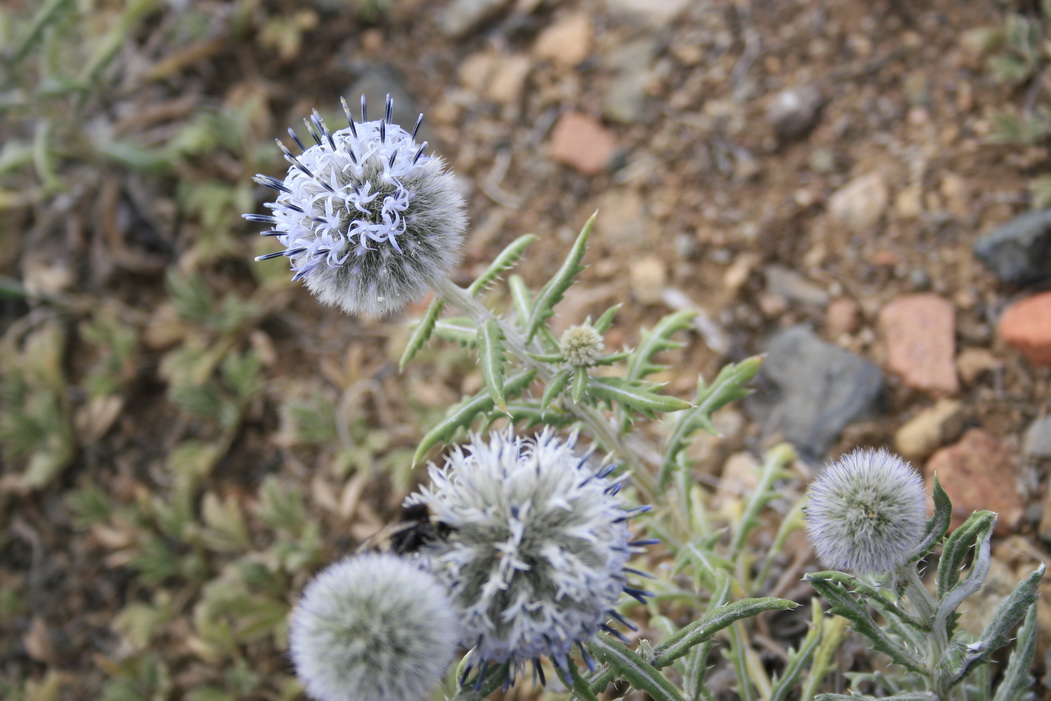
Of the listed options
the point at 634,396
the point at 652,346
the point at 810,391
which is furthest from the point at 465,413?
the point at 810,391

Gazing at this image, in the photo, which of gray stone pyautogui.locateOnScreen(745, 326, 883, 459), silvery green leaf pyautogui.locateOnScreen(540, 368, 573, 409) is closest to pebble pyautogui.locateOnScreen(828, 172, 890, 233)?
gray stone pyautogui.locateOnScreen(745, 326, 883, 459)

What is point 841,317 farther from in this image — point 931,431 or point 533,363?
point 533,363

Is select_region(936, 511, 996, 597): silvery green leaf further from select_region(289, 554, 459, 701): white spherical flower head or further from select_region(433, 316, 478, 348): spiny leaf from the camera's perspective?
select_region(433, 316, 478, 348): spiny leaf

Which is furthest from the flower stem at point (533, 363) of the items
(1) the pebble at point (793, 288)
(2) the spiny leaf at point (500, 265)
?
(1) the pebble at point (793, 288)

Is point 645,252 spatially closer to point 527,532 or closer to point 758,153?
point 758,153

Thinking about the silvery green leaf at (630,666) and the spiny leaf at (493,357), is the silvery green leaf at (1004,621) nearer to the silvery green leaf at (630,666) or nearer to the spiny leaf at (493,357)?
the silvery green leaf at (630,666)

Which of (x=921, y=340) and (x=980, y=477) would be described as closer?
(x=980, y=477)

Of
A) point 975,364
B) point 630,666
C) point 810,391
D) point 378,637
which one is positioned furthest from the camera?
point 810,391
